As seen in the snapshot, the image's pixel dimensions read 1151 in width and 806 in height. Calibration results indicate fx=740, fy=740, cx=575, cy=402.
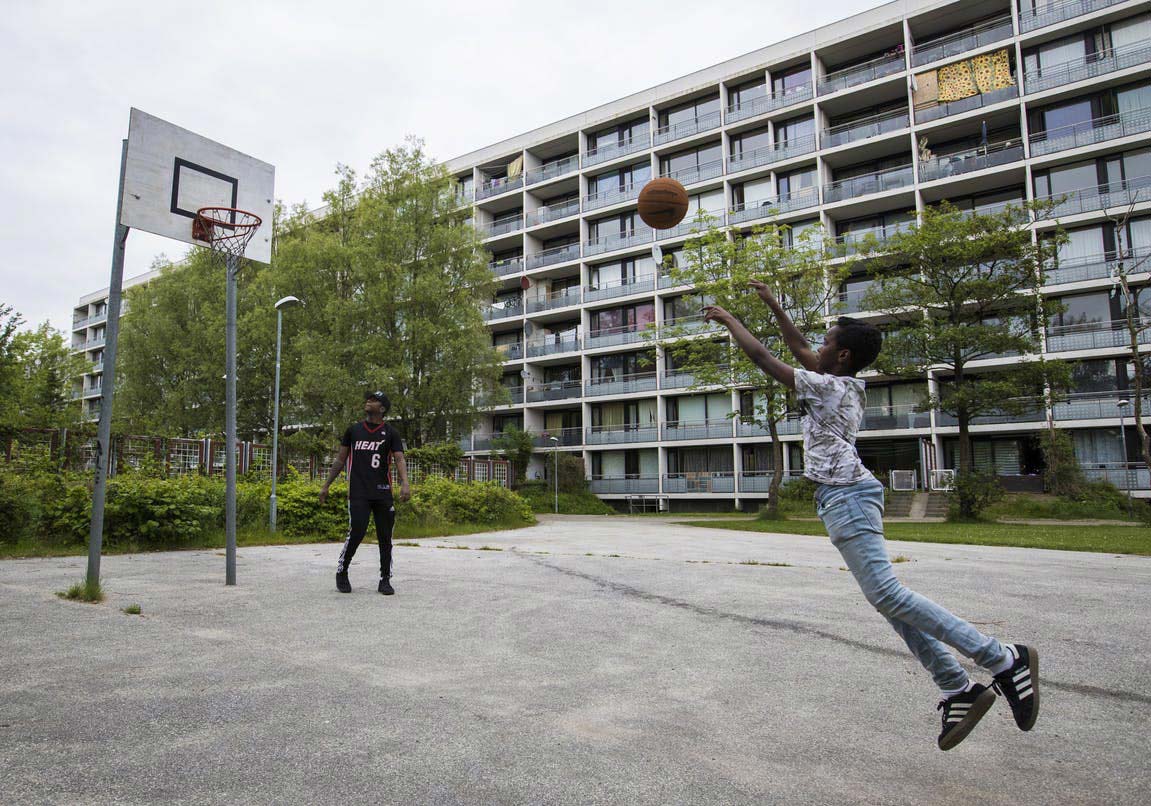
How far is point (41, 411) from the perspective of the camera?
38312 millimetres

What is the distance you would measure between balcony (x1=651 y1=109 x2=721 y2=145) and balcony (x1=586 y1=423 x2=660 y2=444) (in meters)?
17.1

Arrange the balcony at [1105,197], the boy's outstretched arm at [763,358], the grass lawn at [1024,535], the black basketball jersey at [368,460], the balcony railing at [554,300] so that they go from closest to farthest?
1. the boy's outstretched arm at [763,358]
2. the black basketball jersey at [368,460]
3. the grass lawn at [1024,535]
4. the balcony at [1105,197]
5. the balcony railing at [554,300]

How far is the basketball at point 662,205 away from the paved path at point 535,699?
384cm

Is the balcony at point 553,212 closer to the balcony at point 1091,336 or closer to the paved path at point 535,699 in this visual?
the balcony at point 1091,336

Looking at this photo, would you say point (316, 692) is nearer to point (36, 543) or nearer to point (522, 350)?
point (36, 543)

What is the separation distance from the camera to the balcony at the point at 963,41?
1382 inches

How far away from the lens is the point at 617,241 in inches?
1775

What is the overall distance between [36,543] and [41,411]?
111ft

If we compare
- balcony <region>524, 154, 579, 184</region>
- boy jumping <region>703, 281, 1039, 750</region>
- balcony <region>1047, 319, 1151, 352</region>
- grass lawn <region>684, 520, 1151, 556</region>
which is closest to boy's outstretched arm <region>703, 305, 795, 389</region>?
boy jumping <region>703, 281, 1039, 750</region>

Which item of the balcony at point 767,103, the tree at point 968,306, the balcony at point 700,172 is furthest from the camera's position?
the balcony at point 700,172

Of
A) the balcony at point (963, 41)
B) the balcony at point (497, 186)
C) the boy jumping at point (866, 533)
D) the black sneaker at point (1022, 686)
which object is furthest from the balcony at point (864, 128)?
the black sneaker at point (1022, 686)

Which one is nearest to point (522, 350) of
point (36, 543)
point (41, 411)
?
point (41, 411)

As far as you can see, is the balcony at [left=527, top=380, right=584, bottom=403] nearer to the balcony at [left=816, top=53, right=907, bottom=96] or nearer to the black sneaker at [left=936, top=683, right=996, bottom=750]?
the balcony at [left=816, top=53, right=907, bottom=96]

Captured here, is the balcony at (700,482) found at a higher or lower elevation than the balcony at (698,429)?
lower
